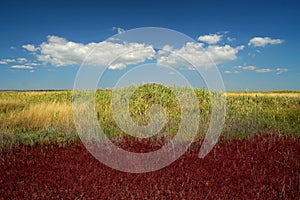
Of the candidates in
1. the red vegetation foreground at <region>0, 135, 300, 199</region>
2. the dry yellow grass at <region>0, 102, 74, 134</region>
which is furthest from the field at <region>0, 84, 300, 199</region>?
the dry yellow grass at <region>0, 102, 74, 134</region>

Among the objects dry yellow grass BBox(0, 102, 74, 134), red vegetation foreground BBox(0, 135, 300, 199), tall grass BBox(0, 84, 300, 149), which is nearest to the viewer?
red vegetation foreground BBox(0, 135, 300, 199)

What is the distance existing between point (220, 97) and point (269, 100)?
6.45m

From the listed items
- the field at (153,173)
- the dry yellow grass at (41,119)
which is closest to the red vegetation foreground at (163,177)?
the field at (153,173)

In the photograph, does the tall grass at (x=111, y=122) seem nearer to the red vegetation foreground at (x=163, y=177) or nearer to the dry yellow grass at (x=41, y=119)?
the dry yellow grass at (x=41, y=119)

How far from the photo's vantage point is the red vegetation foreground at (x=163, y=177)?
14.5 feet

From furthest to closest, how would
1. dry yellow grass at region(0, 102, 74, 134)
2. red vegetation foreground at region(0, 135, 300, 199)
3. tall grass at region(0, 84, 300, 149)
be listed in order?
dry yellow grass at region(0, 102, 74, 134) → tall grass at region(0, 84, 300, 149) → red vegetation foreground at region(0, 135, 300, 199)

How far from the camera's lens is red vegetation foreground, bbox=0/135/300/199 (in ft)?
14.5

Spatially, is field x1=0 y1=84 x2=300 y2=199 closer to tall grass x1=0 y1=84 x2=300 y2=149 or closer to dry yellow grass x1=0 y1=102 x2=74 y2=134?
tall grass x1=0 y1=84 x2=300 y2=149

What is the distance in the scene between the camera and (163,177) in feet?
16.5

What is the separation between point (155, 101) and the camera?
16344 millimetres

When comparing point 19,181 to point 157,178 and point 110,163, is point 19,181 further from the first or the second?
point 157,178

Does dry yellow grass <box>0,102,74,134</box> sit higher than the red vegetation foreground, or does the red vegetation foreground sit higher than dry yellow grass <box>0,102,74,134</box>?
dry yellow grass <box>0,102,74,134</box>

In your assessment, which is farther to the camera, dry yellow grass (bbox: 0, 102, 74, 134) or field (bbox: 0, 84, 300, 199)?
dry yellow grass (bbox: 0, 102, 74, 134)

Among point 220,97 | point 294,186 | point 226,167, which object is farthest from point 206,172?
point 220,97
